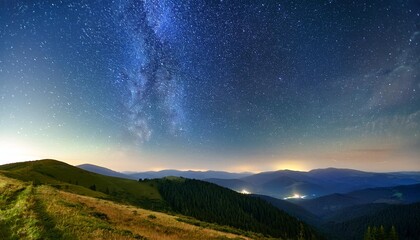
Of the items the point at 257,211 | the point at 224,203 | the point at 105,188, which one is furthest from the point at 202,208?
the point at 105,188

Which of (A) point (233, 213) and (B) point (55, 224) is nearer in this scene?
(B) point (55, 224)

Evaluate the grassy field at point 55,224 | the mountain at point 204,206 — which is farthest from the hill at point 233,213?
the grassy field at point 55,224

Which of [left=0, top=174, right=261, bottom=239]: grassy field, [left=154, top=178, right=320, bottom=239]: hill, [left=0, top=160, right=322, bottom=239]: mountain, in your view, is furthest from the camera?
[left=154, top=178, right=320, bottom=239]: hill

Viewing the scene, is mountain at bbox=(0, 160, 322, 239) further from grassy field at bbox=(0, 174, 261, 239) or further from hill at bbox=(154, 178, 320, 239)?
grassy field at bbox=(0, 174, 261, 239)

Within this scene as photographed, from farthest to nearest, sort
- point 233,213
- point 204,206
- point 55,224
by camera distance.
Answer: point 204,206, point 233,213, point 55,224

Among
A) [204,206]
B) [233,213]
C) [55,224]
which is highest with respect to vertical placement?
[55,224]

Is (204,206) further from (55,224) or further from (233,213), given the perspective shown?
(55,224)

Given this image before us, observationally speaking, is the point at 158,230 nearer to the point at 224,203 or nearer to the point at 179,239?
the point at 179,239

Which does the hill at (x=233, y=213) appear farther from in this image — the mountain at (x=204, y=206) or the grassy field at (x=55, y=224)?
the grassy field at (x=55, y=224)

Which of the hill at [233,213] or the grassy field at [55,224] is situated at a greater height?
the grassy field at [55,224]

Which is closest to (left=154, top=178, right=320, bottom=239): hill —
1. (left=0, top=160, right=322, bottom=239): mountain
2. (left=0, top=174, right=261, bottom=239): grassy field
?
(left=0, top=160, right=322, bottom=239): mountain

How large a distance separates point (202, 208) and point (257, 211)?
47.4 meters

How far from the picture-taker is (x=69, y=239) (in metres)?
16.7

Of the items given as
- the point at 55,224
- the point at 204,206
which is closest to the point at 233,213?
the point at 204,206
